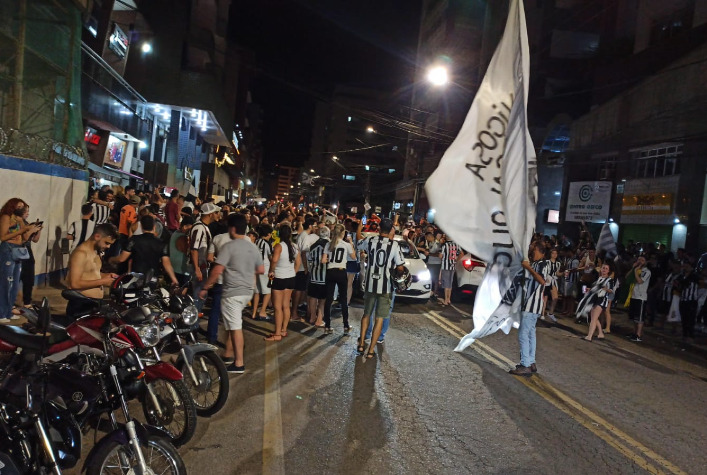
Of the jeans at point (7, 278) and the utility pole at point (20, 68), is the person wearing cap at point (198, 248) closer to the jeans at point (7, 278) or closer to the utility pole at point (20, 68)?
the jeans at point (7, 278)

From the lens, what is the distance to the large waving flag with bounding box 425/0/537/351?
173 inches

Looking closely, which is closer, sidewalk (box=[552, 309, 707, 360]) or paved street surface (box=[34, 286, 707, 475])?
paved street surface (box=[34, 286, 707, 475])

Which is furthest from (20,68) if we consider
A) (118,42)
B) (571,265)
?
(571,265)

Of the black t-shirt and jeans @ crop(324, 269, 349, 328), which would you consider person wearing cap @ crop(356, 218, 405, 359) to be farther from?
the black t-shirt

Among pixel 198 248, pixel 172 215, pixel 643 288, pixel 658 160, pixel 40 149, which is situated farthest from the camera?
pixel 658 160

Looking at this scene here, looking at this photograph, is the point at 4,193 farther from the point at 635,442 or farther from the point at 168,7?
the point at 168,7

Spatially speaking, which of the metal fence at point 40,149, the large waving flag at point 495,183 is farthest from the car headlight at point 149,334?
the metal fence at point 40,149

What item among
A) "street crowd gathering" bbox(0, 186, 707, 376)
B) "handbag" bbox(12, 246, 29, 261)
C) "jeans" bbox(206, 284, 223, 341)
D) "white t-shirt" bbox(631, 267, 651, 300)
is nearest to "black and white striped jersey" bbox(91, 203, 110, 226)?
"street crowd gathering" bbox(0, 186, 707, 376)

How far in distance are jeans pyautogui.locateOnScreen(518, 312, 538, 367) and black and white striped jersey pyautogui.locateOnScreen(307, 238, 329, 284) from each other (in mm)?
3425

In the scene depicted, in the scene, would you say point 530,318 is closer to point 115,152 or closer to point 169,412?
point 169,412

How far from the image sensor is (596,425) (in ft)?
19.7

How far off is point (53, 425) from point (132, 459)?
1.88ft

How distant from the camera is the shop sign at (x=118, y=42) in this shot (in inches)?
845

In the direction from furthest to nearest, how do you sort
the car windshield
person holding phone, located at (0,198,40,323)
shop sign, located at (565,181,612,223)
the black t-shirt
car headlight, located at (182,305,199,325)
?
shop sign, located at (565,181,612,223)
the car windshield
person holding phone, located at (0,198,40,323)
the black t-shirt
car headlight, located at (182,305,199,325)
